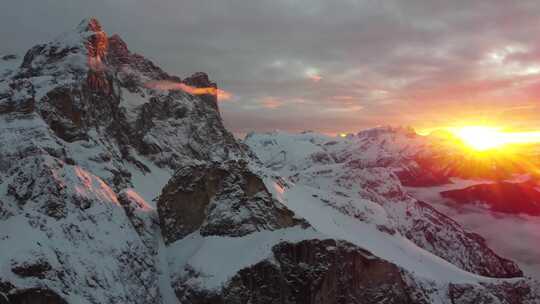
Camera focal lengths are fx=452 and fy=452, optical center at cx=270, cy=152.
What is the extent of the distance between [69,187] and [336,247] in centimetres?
3804

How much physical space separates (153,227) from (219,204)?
40.3 ft

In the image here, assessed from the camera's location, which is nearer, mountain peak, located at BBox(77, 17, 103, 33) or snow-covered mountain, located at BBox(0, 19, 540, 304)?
snow-covered mountain, located at BBox(0, 19, 540, 304)

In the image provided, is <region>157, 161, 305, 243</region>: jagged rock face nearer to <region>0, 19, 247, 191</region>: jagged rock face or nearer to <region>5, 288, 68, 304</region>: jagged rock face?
<region>0, 19, 247, 191</region>: jagged rock face

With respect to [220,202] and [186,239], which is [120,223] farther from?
[220,202]

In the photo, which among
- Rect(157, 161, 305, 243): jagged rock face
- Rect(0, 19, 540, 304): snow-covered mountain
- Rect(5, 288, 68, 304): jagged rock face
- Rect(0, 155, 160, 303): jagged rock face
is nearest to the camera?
→ Rect(5, 288, 68, 304): jagged rock face

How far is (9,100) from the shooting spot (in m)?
87.9

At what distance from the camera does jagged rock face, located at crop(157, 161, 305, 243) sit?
66812mm

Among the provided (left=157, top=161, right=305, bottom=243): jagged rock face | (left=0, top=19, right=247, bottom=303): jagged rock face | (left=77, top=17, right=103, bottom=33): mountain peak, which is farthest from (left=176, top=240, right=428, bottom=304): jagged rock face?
(left=77, top=17, right=103, bottom=33): mountain peak

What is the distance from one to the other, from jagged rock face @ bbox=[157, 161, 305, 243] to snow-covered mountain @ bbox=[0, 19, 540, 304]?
0.18 metres

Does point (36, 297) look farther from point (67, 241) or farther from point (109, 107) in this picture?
point (109, 107)

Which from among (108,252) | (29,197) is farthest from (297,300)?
(29,197)

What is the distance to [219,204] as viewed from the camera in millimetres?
69688

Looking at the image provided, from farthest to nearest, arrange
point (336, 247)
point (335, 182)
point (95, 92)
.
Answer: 1. point (335, 182)
2. point (95, 92)
3. point (336, 247)

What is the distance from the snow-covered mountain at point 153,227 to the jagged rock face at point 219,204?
185 mm
